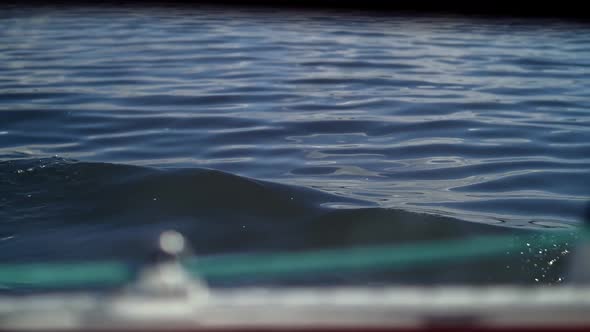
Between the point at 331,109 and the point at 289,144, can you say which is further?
the point at 331,109

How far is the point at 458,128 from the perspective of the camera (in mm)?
5309

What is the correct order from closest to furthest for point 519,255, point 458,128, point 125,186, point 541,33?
1. point 519,255
2. point 125,186
3. point 458,128
4. point 541,33

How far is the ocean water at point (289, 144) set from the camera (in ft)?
11.7

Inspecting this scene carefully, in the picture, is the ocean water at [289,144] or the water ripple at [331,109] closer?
the ocean water at [289,144]

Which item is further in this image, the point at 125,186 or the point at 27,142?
the point at 27,142

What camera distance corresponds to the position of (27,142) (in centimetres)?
491

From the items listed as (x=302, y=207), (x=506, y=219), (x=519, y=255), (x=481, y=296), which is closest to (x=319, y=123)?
(x=302, y=207)

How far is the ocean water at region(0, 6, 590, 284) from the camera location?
3.56m

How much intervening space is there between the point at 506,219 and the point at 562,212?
29cm

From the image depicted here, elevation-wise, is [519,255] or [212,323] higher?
[212,323]

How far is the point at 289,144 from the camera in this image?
489 cm

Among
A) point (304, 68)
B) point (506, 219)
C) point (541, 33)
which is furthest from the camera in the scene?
point (541, 33)

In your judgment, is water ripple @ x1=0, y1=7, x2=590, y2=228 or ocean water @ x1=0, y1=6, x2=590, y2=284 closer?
ocean water @ x1=0, y1=6, x2=590, y2=284

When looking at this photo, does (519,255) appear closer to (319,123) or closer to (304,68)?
(319,123)
